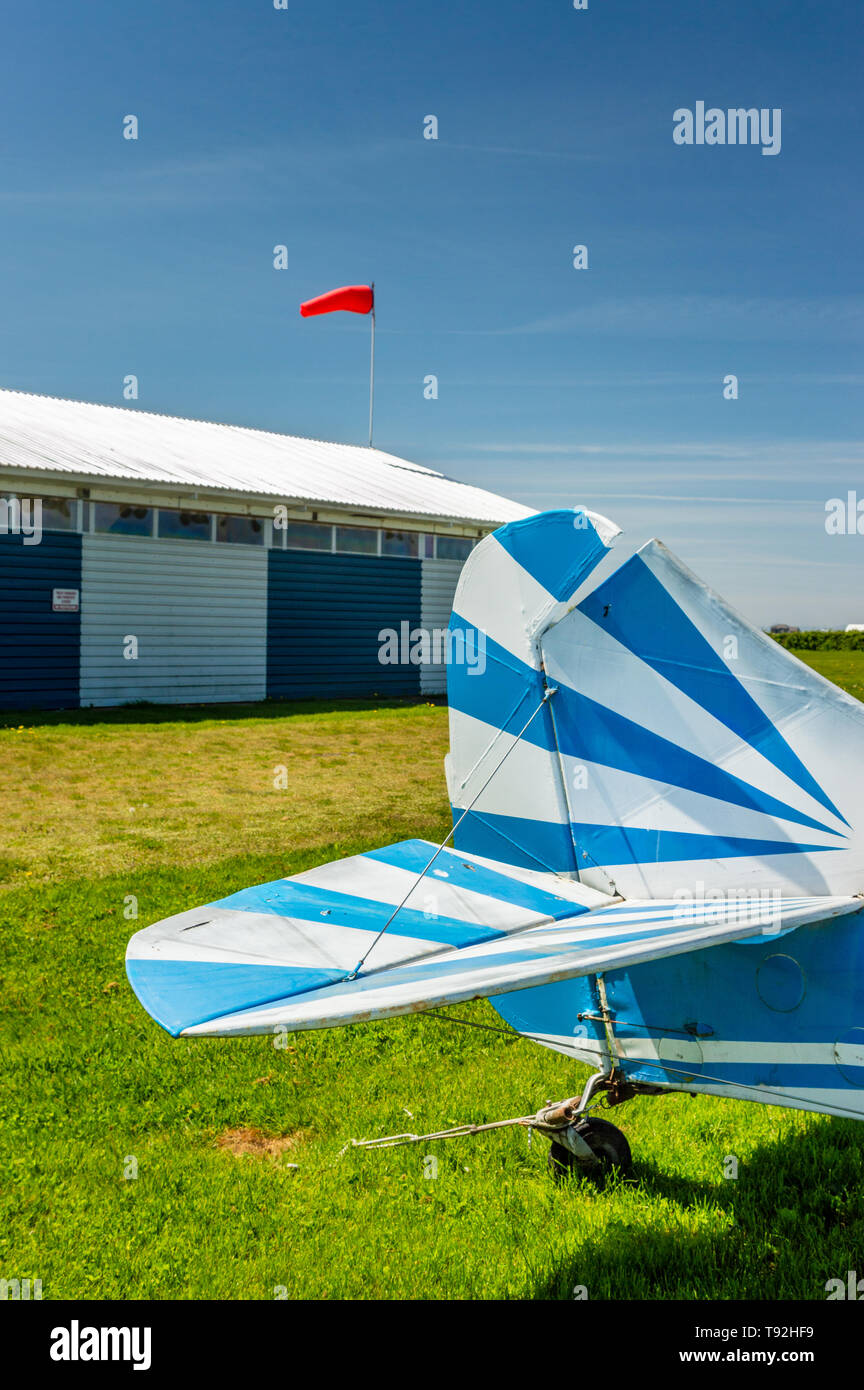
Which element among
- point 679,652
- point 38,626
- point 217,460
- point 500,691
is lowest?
point 500,691

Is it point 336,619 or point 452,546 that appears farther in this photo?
point 452,546

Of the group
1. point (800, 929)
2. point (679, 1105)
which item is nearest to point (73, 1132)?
point (679, 1105)

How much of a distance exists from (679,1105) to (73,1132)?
2537 mm

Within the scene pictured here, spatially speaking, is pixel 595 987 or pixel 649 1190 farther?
pixel 649 1190

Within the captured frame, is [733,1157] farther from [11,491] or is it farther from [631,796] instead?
[11,491]

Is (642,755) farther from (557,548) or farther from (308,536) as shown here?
(308,536)

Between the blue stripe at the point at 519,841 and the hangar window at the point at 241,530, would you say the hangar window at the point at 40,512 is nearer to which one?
the hangar window at the point at 241,530

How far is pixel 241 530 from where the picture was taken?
17.5 metres

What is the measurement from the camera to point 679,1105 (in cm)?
432

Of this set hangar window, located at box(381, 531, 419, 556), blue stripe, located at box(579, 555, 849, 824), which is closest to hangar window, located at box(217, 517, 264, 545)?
hangar window, located at box(381, 531, 419, 556)

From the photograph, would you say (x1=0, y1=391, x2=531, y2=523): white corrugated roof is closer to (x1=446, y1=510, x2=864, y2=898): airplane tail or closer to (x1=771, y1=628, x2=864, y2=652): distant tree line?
(x1=446, y1=510, x2=864, y2=898): airplane tail

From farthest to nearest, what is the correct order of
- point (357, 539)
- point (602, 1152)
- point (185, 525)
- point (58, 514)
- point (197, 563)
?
point (357, 539), point (197, 563), point (185, 525), point (58, 514), point (602, 1152)

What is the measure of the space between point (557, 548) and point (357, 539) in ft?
54.3

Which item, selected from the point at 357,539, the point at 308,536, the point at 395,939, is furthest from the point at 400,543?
the point at 395,939
